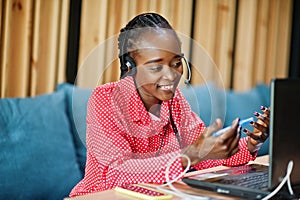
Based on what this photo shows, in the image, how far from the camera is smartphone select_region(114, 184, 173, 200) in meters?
1.17

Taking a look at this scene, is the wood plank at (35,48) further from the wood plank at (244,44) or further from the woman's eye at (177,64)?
the wood plank at (244,44)

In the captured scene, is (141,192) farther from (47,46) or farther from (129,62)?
(47,46)

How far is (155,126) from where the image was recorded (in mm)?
1415

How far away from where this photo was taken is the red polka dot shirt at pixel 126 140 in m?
1.30

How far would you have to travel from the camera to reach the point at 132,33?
4.31ft

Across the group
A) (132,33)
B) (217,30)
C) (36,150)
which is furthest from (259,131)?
(217,30)

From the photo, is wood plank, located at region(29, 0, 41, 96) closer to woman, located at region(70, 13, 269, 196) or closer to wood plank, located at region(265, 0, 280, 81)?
woman, located at region(70, 13, 269, 196)

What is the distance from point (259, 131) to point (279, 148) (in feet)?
1.13

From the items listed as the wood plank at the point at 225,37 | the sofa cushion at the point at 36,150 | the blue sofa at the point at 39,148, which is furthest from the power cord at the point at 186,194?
the wood plank at the point at 225,37

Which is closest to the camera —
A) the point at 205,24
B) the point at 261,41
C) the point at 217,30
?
the point at 205,24

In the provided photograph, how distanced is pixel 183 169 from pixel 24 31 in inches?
55.9

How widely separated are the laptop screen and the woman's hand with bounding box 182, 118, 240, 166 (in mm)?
77

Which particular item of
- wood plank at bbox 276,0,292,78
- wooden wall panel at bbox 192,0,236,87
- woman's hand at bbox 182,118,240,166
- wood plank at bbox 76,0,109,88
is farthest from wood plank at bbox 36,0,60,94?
wood plank at bbox 276,0,292,78

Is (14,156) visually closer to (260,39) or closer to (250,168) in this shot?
(250,168)
